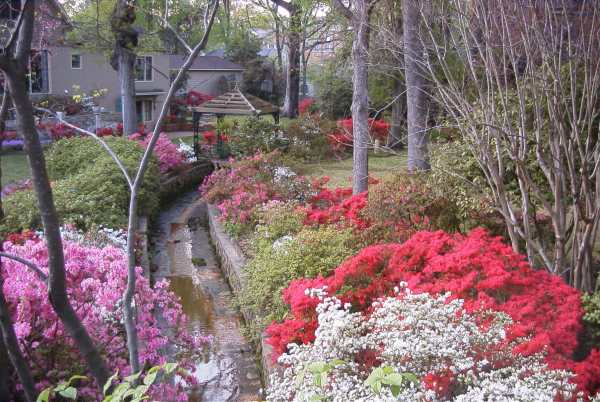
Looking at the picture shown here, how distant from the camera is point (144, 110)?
113 feet

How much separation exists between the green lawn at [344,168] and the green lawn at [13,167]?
7524 mm

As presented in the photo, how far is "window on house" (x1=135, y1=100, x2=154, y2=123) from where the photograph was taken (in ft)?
112

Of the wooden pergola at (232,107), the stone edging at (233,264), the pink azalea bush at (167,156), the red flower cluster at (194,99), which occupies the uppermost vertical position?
the red flower cluster at (194,99)

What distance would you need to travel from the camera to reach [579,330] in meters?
5.45

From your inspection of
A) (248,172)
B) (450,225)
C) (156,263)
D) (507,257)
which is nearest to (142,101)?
(248,172)

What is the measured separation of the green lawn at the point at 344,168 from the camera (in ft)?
57.8

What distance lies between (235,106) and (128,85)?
3.65m

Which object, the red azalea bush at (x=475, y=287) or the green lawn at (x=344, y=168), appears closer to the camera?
the red azalea bush at (x=475, y=287)

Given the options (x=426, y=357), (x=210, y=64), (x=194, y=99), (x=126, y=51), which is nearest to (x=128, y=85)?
(x=126, y=51)

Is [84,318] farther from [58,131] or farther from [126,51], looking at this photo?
[58,131]

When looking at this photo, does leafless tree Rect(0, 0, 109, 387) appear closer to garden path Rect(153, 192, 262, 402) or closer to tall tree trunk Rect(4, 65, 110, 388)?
tall tree trunk Rect(4, 65, 110, 388)

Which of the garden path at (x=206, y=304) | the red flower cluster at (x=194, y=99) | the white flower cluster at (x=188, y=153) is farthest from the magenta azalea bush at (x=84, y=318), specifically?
the red flower cluster at (x=194, y=99)

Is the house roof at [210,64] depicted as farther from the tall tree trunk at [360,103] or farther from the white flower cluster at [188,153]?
the tall tree trunk at [360,103]

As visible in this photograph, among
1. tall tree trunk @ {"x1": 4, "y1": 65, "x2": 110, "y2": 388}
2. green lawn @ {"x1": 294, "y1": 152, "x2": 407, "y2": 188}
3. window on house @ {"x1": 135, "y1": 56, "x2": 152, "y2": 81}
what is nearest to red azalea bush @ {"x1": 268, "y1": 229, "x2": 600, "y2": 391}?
tall tree trunk @ {"x1": 4, "y1": 65, "x2": 110, "y2": 388}
